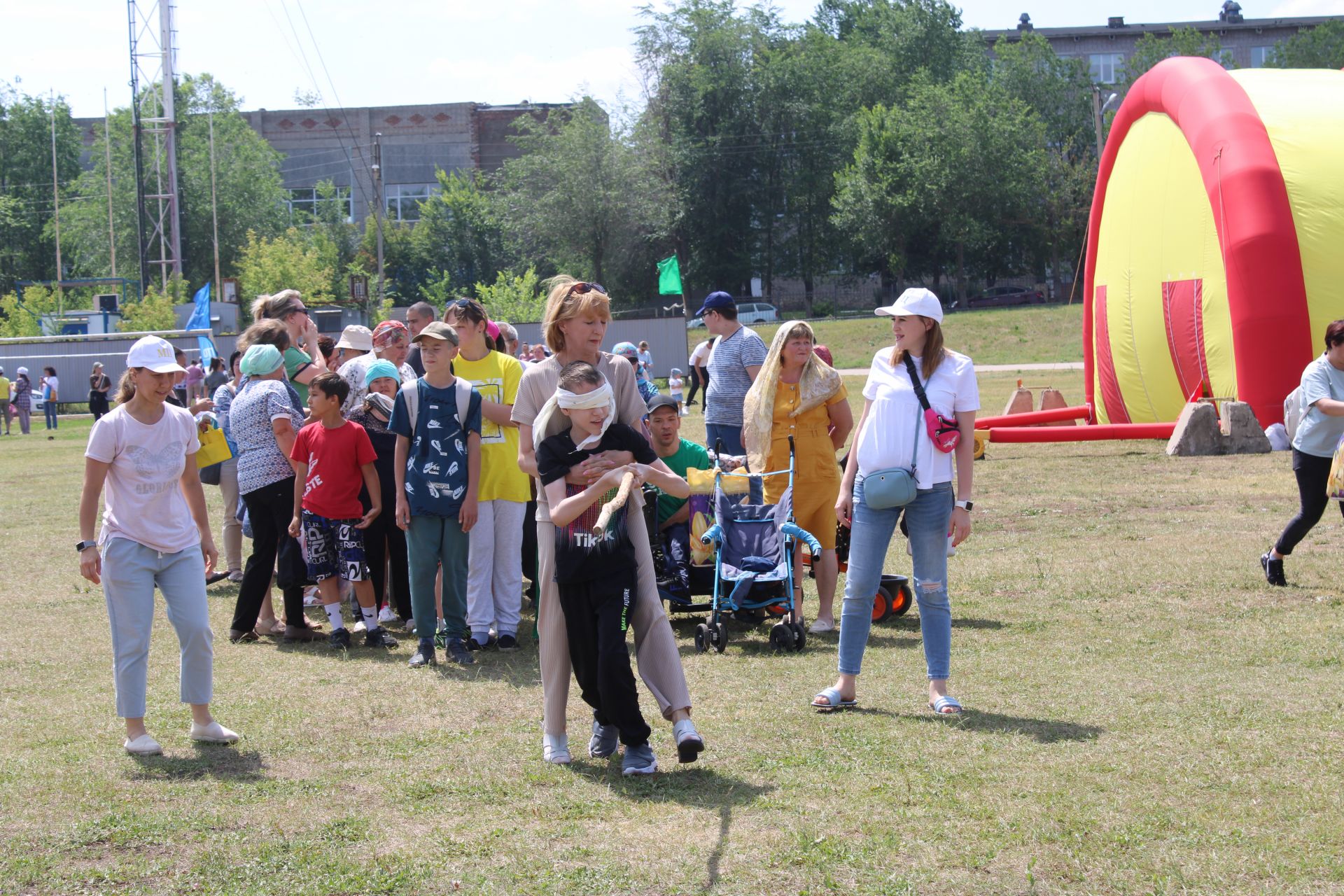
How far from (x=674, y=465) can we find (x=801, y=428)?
2.91 ft

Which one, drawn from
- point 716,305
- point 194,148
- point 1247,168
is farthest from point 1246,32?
point 716,305

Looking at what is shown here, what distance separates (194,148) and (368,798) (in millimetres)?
77561

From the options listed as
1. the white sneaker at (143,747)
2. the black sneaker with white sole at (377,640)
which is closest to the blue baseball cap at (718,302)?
the black sneaker with white sole at (377,640)

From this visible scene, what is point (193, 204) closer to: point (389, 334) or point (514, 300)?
point (514, 300)

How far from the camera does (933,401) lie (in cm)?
607

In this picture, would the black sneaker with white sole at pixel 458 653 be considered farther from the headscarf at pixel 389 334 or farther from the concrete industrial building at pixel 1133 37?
the concrete industrial building at pixel 1133 37

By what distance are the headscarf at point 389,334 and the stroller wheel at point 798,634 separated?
3.60 m

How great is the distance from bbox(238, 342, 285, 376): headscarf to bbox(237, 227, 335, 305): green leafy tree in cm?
4783

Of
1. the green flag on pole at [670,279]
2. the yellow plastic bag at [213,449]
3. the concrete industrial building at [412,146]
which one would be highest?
the concrete industrial building at [412,146]

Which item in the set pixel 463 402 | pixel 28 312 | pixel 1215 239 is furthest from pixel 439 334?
pixel 28 312

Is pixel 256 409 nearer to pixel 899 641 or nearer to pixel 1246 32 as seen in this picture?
pixel 899 641

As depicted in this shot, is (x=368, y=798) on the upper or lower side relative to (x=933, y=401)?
lower

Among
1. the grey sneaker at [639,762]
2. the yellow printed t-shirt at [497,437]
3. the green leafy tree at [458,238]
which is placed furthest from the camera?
the green leafy tree at [458,238]

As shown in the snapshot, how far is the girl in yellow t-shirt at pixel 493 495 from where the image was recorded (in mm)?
7758
